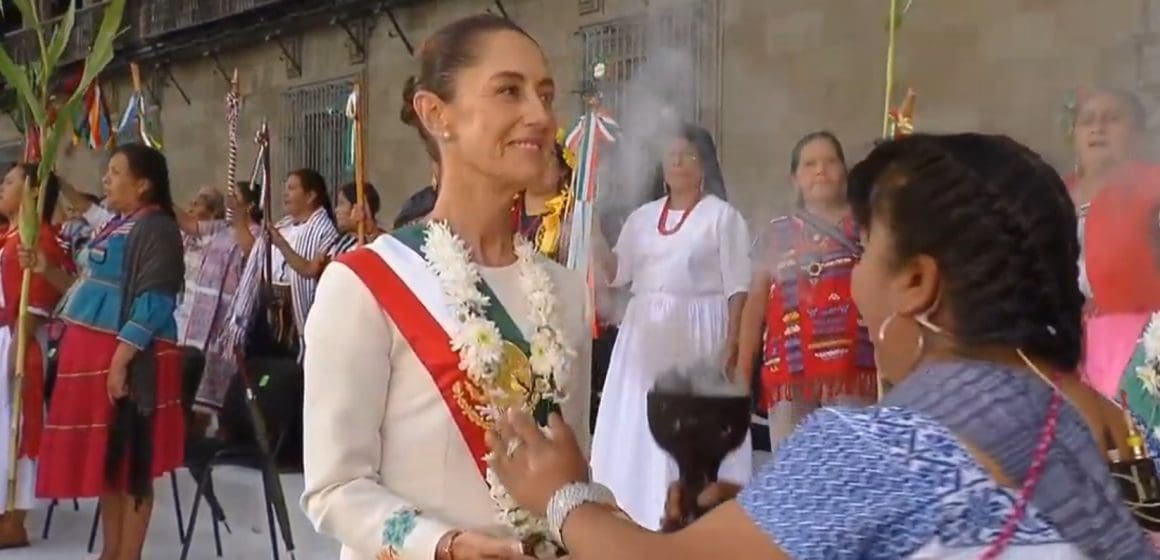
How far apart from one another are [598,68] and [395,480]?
4.73 meters

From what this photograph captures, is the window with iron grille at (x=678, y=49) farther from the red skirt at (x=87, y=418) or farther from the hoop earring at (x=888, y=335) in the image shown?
the hoop earring at (x=888, y=335)

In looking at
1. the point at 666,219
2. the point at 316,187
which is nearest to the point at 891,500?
the point at 666,219

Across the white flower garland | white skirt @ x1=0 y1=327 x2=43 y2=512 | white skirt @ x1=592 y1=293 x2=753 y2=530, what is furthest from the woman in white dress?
white skirt @ x1=0 y1=327 x2=43 y2=512

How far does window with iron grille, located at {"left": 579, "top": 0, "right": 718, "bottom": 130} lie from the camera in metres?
5.89

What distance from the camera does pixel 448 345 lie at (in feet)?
5.49

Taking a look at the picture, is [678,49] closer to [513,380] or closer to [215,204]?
[215,204]

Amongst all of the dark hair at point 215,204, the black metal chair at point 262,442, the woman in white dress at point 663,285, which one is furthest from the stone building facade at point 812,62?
the black metal chair at point 262,442

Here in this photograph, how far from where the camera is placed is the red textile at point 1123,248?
9.89 ft

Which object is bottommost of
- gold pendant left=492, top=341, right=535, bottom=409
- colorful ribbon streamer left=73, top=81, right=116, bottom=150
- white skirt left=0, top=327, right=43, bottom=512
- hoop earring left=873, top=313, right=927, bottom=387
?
white skirt left=0, top=327, right=43, bottom=512

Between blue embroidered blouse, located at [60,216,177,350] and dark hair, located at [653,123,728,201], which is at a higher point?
dark hair, located at [653,123,728,201]

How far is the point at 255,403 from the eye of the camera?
4.99m

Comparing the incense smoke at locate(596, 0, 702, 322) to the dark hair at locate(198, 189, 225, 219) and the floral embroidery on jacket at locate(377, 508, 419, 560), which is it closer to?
the floral embroidery on jacket at locate(377, 508, 419, 560)

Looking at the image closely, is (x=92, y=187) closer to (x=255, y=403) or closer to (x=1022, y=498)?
(x=255, y=403)

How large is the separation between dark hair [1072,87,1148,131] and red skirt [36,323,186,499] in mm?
3061
